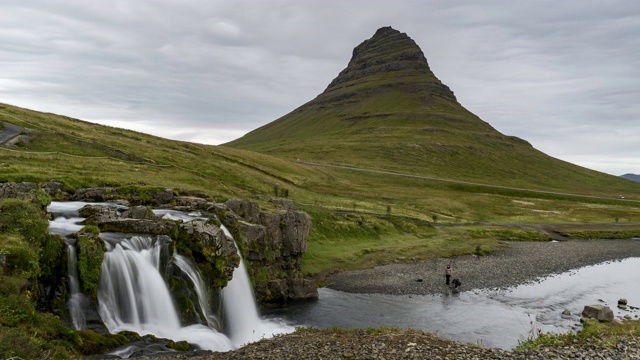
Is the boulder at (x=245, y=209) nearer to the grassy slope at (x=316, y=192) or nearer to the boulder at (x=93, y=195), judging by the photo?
the grassy slope at (x=316, y=192)

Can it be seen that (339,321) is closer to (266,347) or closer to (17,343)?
(266,347)

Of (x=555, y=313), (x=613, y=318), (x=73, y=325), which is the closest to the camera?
(x=73, y=325)

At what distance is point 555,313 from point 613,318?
5.12m

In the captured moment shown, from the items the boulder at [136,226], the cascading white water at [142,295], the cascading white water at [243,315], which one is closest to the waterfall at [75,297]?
the cascading white water at [142,295]

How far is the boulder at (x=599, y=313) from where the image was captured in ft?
129


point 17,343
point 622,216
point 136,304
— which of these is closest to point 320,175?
point 622,216

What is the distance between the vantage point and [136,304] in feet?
100

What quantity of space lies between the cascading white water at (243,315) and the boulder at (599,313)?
94.1 feet

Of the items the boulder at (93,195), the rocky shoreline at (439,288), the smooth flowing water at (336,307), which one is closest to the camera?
the rocky shoreline at (439,288)

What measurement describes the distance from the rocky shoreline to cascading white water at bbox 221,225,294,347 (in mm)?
8087

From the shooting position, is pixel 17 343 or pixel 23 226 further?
pixel 23 226

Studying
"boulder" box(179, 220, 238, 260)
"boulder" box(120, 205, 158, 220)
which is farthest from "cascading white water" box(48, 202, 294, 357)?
"boulder" box(120, 205, 158, 220)

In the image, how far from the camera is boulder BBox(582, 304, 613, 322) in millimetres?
39219

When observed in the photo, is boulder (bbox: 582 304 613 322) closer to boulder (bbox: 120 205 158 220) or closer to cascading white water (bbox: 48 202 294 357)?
cascading white water (bbox: 48 202 294 357)
